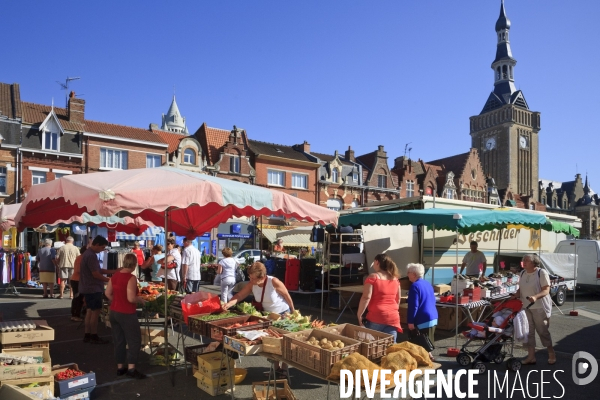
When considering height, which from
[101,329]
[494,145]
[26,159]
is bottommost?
[101,329]

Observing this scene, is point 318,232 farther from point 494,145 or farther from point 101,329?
point 494,145

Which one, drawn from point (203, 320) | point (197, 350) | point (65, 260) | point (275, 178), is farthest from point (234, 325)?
point (275, 178)

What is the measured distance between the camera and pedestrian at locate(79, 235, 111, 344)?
7.78 m

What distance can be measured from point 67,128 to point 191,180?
26079mm

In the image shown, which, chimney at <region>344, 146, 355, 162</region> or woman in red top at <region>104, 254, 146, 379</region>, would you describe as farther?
chimney at <region>344, 146, 355, 162</region>

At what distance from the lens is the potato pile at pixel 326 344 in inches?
171

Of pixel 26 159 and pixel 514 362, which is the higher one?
pixel 26 159

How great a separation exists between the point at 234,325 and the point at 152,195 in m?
1.89

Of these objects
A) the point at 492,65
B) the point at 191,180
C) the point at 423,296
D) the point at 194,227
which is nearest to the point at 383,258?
the point at 423,296

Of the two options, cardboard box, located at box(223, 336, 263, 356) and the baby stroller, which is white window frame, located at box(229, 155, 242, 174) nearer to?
the baby stroller

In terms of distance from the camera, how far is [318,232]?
13625 mm

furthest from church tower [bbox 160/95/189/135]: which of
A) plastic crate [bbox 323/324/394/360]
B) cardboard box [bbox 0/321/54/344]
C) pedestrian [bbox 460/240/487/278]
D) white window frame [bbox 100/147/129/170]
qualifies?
plastic crate [bbox 323/324/394/360]

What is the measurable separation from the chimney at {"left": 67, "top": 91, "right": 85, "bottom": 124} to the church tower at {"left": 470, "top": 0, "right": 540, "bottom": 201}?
218 ft

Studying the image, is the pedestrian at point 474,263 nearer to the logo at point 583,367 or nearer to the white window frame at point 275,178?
the logo at point 583,367
